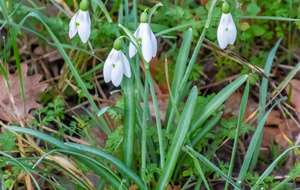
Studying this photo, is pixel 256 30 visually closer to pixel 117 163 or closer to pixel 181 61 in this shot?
pixel 181 61

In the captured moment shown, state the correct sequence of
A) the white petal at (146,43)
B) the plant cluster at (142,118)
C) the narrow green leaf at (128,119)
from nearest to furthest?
the white petal at (146,43), the plant cluster at (142,118), the narrow green leaf at (128,119)

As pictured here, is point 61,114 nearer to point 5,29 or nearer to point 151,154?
point 151,154

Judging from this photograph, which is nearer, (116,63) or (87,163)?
A: (116,63)

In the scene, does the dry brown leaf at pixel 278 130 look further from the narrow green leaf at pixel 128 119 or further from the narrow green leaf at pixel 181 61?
the narrow green leaf at pixel 128 119

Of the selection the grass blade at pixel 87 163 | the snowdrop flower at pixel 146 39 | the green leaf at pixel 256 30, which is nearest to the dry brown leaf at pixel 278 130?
the green leaf at pixel 256 30

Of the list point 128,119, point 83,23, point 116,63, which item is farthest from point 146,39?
point 128,119

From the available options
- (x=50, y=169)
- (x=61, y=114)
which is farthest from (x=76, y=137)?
(x=50, y=169)

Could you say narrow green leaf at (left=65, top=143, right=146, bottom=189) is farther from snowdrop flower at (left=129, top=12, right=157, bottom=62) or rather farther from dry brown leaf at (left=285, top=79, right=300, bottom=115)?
dry brown leaf at (left=285, top=79, right=300, bottom=115)

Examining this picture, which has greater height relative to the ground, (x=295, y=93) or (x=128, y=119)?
(x=128, y=119)
